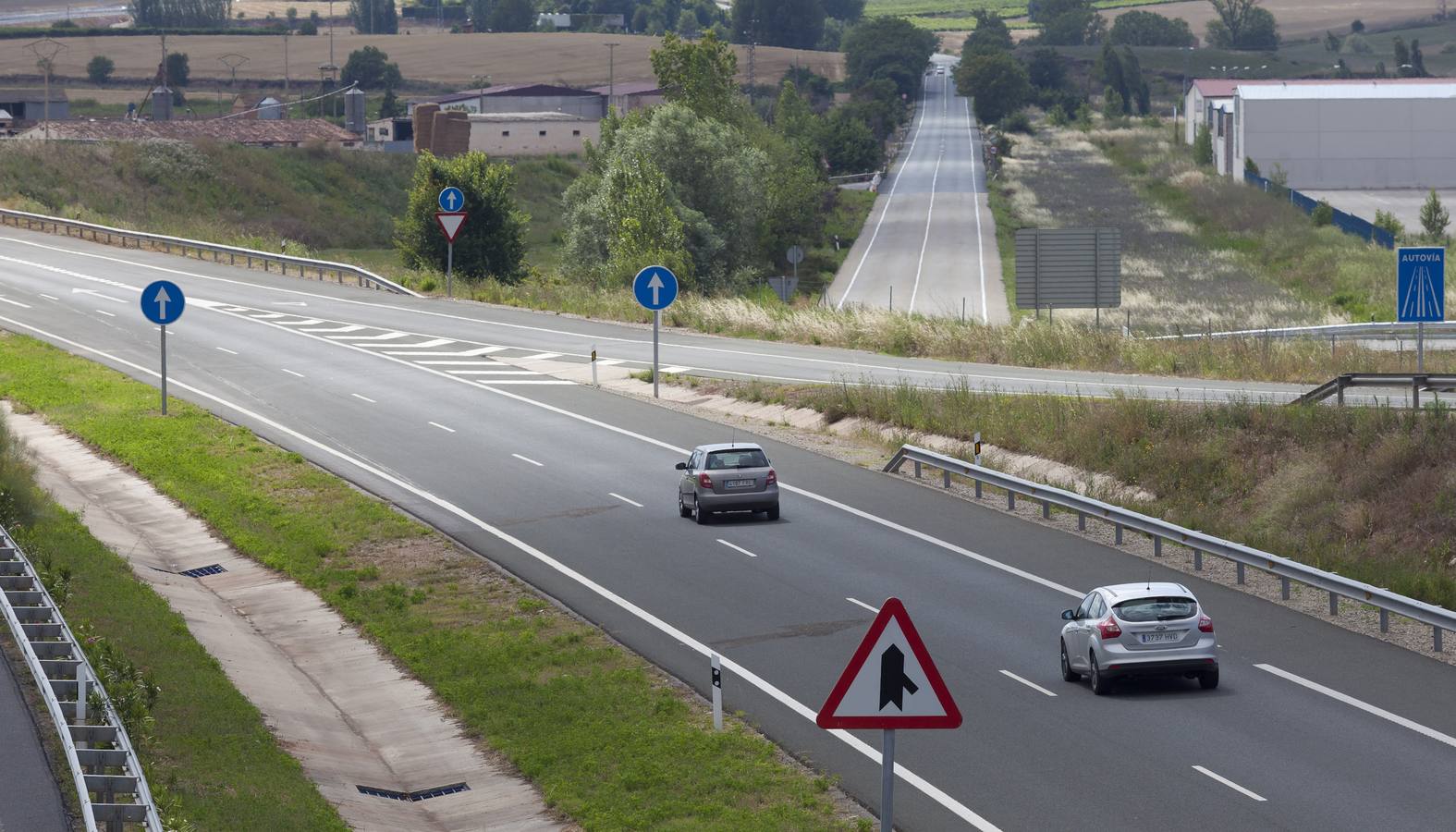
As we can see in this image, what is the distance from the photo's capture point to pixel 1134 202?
107938 millimetres

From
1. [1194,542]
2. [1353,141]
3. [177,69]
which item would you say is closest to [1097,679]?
[1194,542]

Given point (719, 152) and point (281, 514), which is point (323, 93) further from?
point (281, 514)

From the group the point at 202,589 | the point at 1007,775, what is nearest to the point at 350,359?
the point at 202,589

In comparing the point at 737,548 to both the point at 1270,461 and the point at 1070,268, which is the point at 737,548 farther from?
the point at 1070,268

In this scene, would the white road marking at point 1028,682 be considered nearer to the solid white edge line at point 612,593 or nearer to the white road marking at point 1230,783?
the solid white edge line at point 612,593

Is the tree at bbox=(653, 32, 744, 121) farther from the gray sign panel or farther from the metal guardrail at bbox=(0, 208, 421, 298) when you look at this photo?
the gray sign panel

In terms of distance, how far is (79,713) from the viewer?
13.1m

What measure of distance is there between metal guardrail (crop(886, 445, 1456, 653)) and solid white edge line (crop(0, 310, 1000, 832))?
6040mm

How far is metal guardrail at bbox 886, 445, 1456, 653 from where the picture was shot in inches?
723

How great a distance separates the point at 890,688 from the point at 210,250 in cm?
5592

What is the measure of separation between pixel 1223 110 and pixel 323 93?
96091 mm

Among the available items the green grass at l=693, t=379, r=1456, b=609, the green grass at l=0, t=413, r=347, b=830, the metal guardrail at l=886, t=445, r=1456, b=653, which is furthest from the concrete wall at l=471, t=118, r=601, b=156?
the green grass at l=0, t=413, r=347, b=830

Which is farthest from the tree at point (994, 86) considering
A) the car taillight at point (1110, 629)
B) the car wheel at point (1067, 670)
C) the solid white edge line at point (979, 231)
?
the car taillight at point (1110, 629)

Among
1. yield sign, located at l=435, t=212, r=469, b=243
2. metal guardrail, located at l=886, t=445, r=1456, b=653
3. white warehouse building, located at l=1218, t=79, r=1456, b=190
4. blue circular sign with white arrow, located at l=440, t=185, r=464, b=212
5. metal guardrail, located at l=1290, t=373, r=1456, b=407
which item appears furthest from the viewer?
white warehouse building, located at l=1218, t=79, r=1456, b=190
